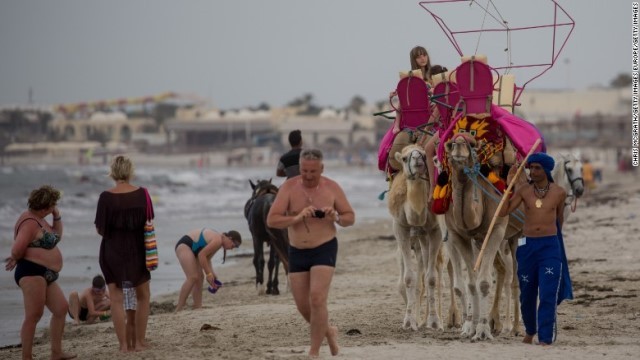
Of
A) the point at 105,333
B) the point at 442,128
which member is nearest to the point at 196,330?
the point at 105,333

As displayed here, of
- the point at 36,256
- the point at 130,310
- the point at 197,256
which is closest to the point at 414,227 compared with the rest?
the point at 130,310

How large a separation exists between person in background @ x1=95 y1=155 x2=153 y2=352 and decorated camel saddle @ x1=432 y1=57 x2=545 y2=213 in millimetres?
3161

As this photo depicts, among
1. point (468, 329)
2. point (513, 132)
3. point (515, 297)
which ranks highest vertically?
point (513, 132)

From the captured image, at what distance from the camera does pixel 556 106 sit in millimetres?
186000

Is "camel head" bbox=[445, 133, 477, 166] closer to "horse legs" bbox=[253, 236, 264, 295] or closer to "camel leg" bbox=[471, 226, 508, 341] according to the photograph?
"camel leg" bbox=[471, 226, 508, 341]

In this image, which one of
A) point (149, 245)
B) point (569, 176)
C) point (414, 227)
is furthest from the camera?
point (569, 176)

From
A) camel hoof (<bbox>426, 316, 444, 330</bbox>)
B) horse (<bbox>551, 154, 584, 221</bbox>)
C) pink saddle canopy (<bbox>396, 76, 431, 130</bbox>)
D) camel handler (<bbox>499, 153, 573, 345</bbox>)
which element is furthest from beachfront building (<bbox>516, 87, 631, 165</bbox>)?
camel handler (<bbox>499, 153, 573, 345</bbox>)

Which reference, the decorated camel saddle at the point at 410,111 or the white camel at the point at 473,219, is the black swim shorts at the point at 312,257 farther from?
the decorated camel saddle at the point at 410,111

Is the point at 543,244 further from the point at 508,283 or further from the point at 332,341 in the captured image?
the point at 332,341

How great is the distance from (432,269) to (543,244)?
237 cm

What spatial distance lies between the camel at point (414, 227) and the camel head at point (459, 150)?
945mm

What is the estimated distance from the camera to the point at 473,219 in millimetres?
12234

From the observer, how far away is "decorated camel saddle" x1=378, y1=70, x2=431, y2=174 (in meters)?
14.2

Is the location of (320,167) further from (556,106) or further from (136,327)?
(556,106)
